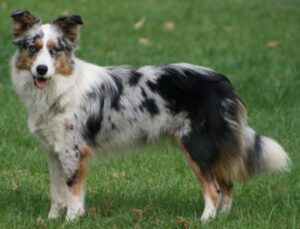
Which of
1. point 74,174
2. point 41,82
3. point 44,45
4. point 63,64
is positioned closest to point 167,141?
point 74,174

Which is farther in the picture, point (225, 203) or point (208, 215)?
point (225, 203)

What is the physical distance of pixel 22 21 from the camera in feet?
21.5

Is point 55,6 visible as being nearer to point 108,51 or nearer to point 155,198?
point 108,51

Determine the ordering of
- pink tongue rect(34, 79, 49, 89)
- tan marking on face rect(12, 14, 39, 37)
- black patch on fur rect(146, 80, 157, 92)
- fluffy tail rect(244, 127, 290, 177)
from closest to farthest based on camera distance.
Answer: pink tongue rect(34, 79, 49, 89), tan marking on face rect(12, 14, 39, 37), black patch on fur rect(146, 80, 157, 92), fluffy tail rect(244, 127, 290, 177)

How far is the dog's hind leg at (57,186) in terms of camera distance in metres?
6.82

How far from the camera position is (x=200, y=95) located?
671 cm

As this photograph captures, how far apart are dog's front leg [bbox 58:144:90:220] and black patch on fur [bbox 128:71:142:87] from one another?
64 cm

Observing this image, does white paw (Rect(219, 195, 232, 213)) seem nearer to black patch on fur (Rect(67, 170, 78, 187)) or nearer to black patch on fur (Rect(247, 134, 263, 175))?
black patch on fur (Rect(247, 134, 263, 175))

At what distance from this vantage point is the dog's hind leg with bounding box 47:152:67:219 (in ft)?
22.4

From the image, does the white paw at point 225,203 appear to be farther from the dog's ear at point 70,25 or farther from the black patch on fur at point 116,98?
the dog's ear at point 70,25

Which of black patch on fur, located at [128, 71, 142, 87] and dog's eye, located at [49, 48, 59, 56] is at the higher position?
dog's eye, located at [49, 48, 59, 56]

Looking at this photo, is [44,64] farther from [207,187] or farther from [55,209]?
[207,187]

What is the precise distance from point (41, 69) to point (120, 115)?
0.77 meters

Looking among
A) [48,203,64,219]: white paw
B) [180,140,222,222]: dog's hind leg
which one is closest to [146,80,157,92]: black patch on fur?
[180,140,222,222]: dog's hind leg
